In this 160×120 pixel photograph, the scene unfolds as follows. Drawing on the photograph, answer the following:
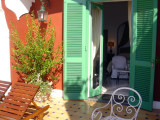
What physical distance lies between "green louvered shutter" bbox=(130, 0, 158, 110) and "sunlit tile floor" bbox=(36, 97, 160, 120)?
11.3 inches

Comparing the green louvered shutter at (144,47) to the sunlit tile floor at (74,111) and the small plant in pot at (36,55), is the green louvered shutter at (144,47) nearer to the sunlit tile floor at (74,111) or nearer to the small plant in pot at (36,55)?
the sunlit tile floor at (74,111)

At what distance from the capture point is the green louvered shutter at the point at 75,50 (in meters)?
4.89

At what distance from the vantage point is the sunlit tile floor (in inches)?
162

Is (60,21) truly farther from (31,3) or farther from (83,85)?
(83,85)

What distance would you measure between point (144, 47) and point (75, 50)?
1623 mm

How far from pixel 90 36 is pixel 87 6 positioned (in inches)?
28.8

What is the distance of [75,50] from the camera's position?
16.4 feet

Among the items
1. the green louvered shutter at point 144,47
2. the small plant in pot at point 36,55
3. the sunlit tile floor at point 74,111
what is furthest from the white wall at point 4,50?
the green louvered shutter at point 144,47

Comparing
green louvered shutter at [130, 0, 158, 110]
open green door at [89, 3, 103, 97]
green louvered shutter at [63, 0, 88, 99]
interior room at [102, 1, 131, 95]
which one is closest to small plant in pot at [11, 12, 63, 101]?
green louvered shutter at [63, 0, 88, 99]

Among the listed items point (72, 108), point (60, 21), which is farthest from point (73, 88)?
point (60, 21)

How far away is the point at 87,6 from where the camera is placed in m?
4.94

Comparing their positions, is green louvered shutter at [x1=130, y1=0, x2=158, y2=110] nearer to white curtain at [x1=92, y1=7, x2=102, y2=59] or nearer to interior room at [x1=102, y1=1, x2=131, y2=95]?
white curtain at [x1=92, y1=7, x2=102, y2=59]

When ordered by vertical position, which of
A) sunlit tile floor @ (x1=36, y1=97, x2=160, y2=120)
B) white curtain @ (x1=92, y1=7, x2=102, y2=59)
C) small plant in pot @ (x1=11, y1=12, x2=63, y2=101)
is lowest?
sunlit tile floor @ (x1=36, y1=97, x2=160, y2=120)

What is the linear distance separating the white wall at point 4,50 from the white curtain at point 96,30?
2.15m
